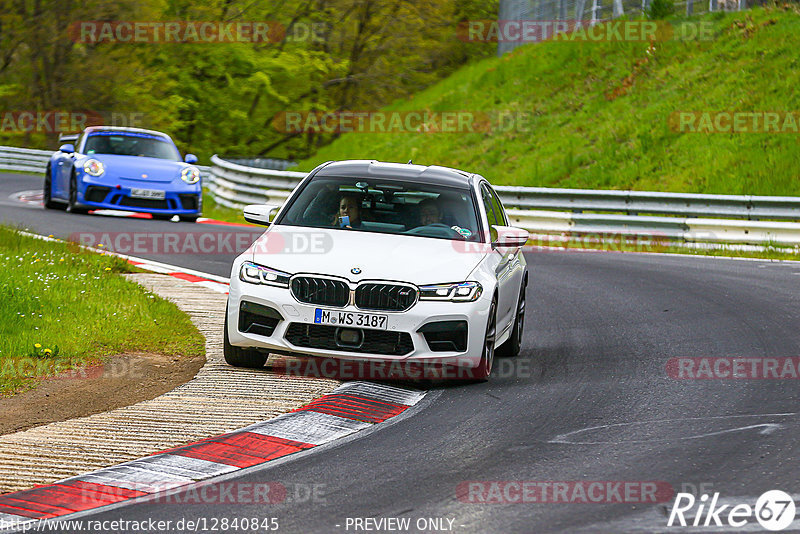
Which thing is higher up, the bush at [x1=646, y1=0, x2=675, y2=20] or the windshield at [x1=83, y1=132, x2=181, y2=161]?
the bush at [x1=646, y1=0, x2=675, y2=20]

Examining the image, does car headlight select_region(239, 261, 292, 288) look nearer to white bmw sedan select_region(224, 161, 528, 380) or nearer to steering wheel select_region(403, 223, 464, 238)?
white bmw sedan select_region(224, 161, 528, 380)

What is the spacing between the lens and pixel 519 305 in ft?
33.0

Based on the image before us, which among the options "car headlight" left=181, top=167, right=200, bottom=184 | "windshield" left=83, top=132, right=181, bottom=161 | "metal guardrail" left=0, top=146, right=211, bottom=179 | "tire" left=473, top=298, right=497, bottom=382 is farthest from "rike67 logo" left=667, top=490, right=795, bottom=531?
"metal guardrail" left=0, top=146, right=211, bottom=179

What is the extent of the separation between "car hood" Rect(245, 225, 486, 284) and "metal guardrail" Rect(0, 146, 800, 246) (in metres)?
12.8

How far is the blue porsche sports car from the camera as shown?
19.8 meters

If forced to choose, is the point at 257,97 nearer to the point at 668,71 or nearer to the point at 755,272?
the point at 668,71

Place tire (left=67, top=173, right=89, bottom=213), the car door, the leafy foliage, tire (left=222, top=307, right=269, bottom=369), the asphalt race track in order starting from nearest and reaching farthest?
1. the asphalt race track
2. tire (left=222, top=307, right=269, bottom=369)
3. the car door
4. tire (left=67, top=173, right=89, bottom=213)
5. the leafy foliage

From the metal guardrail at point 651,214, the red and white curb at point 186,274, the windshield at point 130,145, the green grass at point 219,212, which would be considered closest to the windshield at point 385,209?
the red and white curb at point 186,274

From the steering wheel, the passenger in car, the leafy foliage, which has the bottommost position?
the steering wheel

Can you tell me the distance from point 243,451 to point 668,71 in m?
27.9

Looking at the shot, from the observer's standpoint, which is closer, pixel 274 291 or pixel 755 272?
pixel 274 291

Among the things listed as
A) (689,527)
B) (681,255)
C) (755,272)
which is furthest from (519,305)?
(681,255)

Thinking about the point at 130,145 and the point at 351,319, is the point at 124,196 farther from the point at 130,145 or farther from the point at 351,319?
the point at 351,319

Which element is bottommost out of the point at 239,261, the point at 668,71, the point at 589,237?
the point at 589,237
